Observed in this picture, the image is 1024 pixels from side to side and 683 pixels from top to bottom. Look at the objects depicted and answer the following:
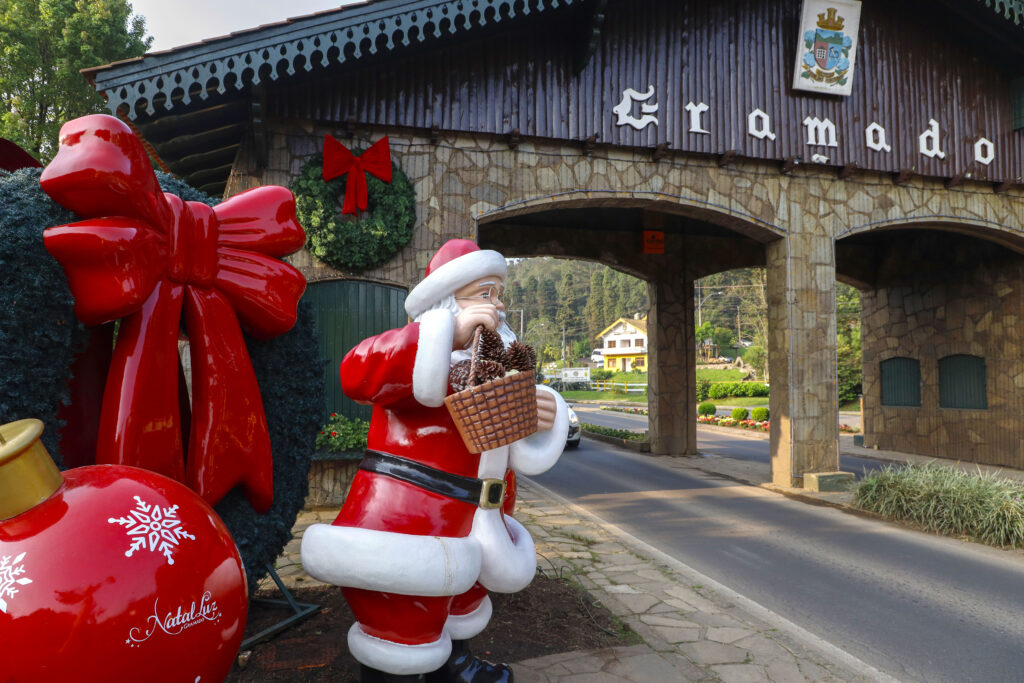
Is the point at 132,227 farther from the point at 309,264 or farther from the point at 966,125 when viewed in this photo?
the point at 966,125

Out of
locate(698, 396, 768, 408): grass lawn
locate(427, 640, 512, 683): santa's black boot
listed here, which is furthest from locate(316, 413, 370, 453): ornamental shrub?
locate(698, 396, 768, 408): grass lawn

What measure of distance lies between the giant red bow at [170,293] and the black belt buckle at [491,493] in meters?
0.84

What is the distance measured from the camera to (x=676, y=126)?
27.1ft

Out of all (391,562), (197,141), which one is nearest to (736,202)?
(197,141)

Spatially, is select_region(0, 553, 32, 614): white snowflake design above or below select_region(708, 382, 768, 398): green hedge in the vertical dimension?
above

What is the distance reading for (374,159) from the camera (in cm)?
703

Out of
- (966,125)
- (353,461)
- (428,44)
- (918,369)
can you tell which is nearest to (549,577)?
(353,461)

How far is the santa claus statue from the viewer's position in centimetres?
231

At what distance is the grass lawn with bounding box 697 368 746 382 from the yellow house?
15.4 m

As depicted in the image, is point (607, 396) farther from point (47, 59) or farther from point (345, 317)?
point (345, 317)

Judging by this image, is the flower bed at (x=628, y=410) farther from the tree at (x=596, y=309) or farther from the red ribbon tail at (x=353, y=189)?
the tree at (x=596, y=309)

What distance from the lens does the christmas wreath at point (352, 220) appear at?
6828mm

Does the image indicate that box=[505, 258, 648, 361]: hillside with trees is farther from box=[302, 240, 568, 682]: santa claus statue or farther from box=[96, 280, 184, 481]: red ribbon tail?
box=[96, 280, 184, 481]: red ribbon tail

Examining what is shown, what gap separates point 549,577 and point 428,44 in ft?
18.9
